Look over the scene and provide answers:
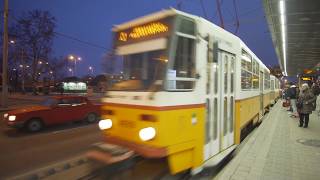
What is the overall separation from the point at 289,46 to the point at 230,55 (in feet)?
74.5

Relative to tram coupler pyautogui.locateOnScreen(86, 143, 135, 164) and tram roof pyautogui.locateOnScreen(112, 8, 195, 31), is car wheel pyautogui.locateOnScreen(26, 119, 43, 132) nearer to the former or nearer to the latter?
tram roof pyautogui.locateOnScreen(112, 8, 195, 31)

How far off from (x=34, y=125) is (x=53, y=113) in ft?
3.30

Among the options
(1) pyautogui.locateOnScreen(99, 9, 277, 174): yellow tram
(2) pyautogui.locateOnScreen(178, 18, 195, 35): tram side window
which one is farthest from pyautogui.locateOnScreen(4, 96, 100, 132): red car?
(2) pyautogui.locateOnScreen(178, 18, 195, 35): tram side window

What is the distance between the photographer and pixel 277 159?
279 inches

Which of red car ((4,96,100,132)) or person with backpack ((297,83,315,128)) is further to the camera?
red car ((4,96,100,132))

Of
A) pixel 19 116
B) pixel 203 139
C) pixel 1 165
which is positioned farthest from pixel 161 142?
pixel 19 116

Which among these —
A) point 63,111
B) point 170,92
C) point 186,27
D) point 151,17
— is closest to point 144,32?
point 151,17

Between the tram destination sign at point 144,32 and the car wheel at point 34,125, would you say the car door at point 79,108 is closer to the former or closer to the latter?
the car wheel at point 34,125

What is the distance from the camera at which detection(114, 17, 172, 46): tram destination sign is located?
220 inches

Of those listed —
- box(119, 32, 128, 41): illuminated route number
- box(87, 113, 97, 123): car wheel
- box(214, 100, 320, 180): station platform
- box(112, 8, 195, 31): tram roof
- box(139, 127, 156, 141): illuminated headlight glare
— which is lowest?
box(214, 100, 320, 180): station platform

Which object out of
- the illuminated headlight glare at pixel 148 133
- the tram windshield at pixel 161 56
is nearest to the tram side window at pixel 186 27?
the tram windshield at pixel 161 56

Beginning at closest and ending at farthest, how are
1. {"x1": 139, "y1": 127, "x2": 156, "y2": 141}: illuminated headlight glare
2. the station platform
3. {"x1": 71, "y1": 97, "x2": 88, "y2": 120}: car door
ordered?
{"x1": 139, "y1": 127, "x2": 156, "y2": 141}: illuminated headlight glare, the station platform, {"x1": 71, "y1": 97, "x2": 88, "y2": 120}: car door

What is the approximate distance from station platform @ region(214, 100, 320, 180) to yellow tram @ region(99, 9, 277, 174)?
0.57 metres

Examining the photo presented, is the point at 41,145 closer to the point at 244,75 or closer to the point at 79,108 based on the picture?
the point at 79,108
